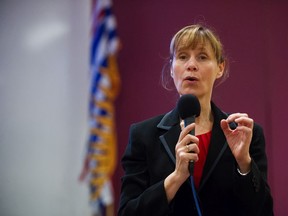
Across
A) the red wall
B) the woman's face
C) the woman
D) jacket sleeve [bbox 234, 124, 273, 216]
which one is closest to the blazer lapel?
the woman

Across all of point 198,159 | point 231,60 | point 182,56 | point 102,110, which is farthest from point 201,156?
point 231,60

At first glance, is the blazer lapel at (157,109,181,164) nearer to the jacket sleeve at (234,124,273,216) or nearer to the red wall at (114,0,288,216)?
the jacket sleeve at (234,124,273,216)

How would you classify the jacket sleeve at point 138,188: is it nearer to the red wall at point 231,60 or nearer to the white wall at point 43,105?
the white wall at point 43,105

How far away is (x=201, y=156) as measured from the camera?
1072 mm

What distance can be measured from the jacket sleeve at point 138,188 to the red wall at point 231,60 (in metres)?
0.68

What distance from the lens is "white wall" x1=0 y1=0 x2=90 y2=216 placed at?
1.55m

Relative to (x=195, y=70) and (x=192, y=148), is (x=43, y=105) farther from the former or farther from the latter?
(x=192, y=148)

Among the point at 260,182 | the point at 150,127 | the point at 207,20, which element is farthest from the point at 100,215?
the point at 207,20

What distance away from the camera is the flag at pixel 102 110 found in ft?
5.09

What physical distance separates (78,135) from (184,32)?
77 cm

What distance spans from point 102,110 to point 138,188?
2.11 ft

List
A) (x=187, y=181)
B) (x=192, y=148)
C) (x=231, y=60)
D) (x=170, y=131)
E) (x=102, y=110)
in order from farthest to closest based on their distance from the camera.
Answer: (x=231, y=60), (x=102, y=110), (x=170, y=131), (x=187, y=181), (x=192, y=148)

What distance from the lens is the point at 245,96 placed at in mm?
1957

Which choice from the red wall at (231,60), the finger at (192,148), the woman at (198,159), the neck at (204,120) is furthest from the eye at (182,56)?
the red wall at (231,60)
